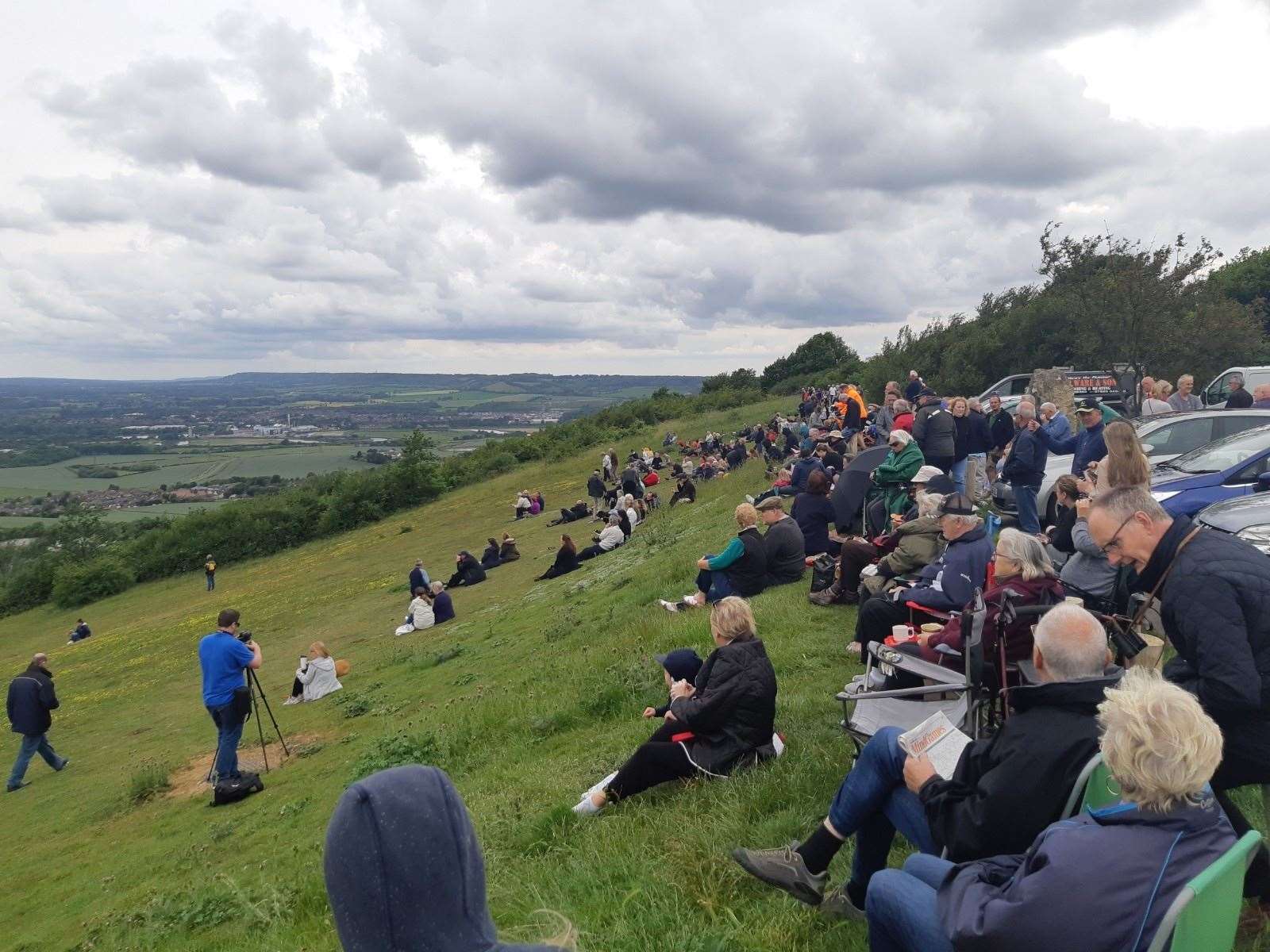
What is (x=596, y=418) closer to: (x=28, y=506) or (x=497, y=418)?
(x=28, y=506)

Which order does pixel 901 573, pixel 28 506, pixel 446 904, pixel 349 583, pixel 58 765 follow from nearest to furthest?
pixel 446 904 → pixel 901 573 → pixel 58 765 → pixel 349 583 → pixel 28 506

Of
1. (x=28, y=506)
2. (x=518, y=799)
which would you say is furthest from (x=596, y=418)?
(x=28, y=506)

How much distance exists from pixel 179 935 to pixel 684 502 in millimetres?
19764

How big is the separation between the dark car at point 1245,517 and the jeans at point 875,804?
4.72 m

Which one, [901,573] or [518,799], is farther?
[901,573]

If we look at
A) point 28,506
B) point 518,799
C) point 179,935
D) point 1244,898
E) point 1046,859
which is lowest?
point 28,506

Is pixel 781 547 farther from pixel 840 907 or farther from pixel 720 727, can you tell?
pixel 840 907

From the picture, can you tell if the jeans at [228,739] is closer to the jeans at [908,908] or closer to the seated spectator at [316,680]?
the seated spectator at [316,680]

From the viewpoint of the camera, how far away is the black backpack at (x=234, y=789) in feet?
31.5

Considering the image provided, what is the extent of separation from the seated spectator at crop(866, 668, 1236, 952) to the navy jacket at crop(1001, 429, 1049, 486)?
9022 mm

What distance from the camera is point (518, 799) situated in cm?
635

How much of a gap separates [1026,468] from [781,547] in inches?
141

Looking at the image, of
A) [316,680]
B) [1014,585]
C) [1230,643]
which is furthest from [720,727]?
[316,680]

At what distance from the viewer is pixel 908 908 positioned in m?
3.01
